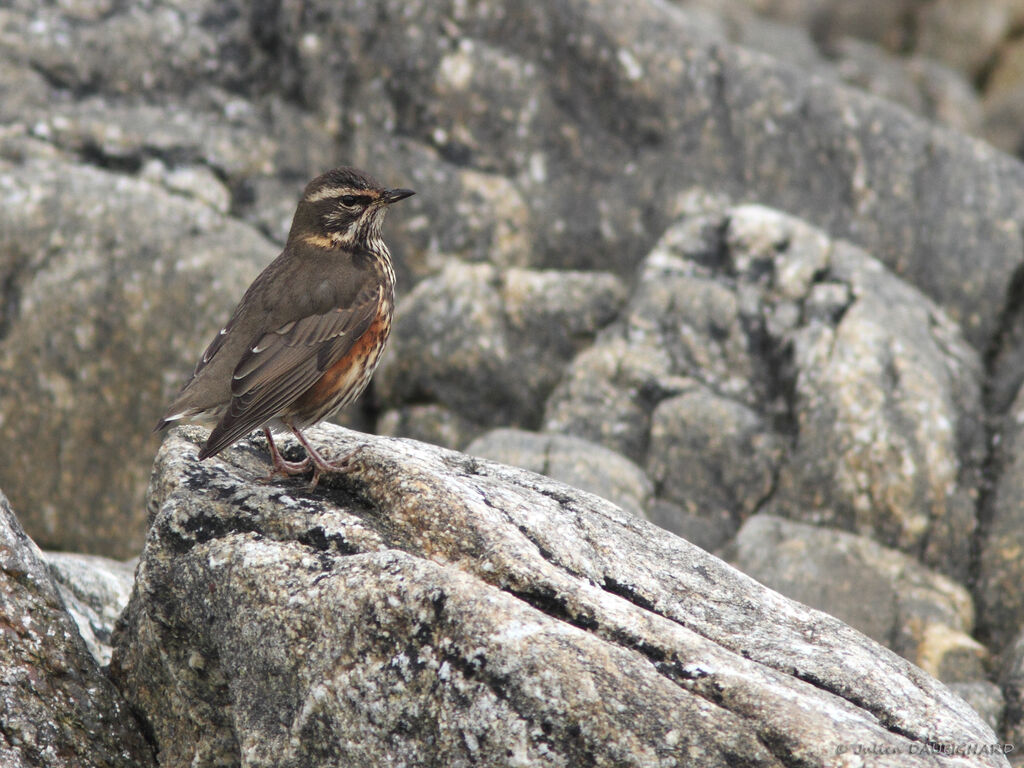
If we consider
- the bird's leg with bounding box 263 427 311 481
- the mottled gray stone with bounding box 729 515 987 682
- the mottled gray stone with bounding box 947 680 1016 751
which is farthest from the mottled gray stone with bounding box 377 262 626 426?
the mottled gray stone with bounding box 947 680 1016 751

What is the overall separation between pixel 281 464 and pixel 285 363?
2.07ft

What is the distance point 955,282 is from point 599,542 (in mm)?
6954

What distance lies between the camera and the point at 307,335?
673 centimetres

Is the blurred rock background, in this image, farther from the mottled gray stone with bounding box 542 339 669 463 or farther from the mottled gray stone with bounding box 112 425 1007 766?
the mottled gray stone with bounding box 112 425 1007 766

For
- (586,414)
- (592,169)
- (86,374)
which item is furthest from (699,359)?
(86,374)

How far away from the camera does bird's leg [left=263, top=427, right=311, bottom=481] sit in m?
6.13

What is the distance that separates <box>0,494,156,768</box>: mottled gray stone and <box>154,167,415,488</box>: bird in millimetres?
1062

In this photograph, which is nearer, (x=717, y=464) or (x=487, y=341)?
(x=717, y=464)

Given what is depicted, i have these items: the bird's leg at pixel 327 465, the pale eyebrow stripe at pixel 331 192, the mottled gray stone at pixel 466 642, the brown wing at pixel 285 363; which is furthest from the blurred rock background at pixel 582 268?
the mottled gray stone at pixel 466 642

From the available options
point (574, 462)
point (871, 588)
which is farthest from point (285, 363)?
point (871, 588)

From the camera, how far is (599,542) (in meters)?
5.53

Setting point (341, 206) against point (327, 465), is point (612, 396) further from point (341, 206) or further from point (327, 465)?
point (327, 465)

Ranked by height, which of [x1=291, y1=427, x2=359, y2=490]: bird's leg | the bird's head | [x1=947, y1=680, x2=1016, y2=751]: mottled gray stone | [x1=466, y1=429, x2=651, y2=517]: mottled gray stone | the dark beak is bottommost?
[x1=466, y1=429, x2=651, y2=517]: mottled gray stone

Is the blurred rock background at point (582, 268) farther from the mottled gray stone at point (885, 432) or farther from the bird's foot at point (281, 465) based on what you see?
the bird's foot at point (281, 465)
